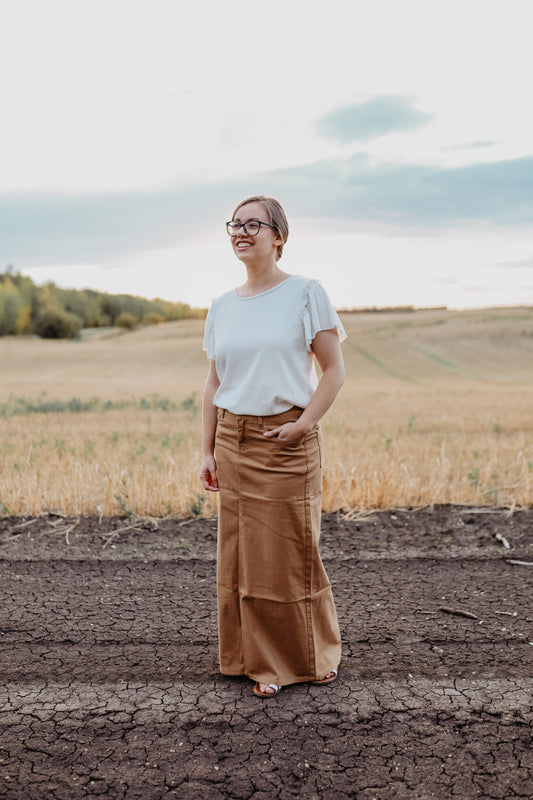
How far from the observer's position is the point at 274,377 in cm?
344

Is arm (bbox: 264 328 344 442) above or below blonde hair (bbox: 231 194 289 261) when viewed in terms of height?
below

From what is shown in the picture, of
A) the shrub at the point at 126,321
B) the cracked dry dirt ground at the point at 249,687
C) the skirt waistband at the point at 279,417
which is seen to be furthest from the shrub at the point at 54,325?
the skirt waistband at the point at 279,417

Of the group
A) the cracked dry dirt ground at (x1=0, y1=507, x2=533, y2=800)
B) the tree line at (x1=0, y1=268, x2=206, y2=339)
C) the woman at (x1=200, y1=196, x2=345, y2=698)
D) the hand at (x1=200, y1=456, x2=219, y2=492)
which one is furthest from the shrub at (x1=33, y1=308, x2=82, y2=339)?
the woman at (x1=200, y1=196, x2=345, y2=698)

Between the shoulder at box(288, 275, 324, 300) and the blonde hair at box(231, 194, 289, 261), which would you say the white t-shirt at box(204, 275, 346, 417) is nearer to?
the shoulder at box(288, 275, 324, 300)

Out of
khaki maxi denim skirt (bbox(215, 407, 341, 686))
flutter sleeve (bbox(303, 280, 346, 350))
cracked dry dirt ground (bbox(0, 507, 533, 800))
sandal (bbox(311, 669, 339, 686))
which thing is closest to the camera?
cracked dry dirt ground (bbox(0, 507, 533, 800))

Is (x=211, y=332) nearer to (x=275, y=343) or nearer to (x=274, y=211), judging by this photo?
(x=275, y=343)

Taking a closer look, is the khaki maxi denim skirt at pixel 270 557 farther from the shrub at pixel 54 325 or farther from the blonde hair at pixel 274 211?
the shrub at pixel 54 325

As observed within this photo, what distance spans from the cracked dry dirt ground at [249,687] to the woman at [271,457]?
0.24 meters

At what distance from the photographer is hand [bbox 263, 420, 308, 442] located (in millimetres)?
3414

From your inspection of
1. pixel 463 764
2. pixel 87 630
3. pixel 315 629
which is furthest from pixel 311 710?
pixel 87 630

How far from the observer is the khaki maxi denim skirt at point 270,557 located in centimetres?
351

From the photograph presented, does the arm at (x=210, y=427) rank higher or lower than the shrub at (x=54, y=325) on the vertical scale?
lower

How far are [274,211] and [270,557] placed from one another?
1683 mm

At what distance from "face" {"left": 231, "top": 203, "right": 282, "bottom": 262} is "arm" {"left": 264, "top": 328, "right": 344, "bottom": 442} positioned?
481mm
